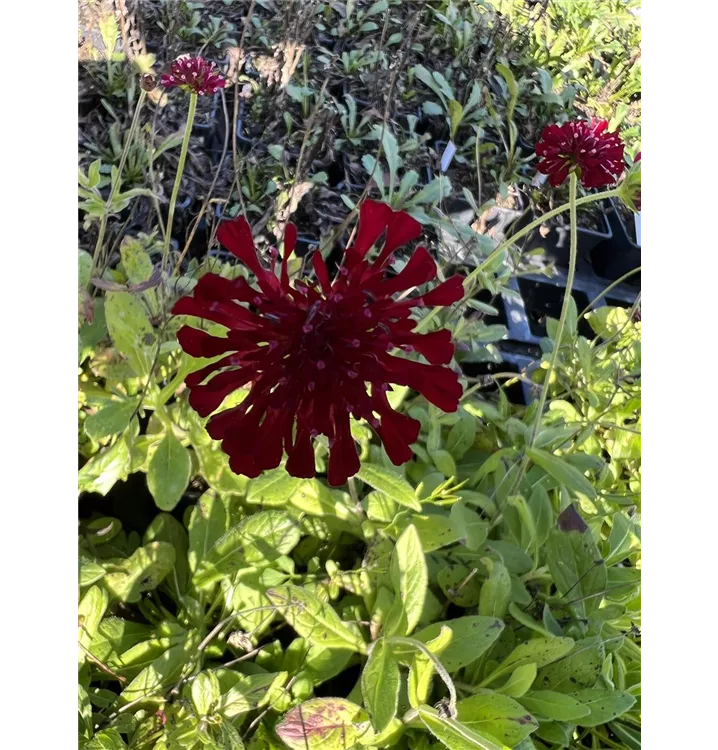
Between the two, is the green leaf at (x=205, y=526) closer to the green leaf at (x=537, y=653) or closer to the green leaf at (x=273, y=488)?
the green leaf at (x=273, y=488)

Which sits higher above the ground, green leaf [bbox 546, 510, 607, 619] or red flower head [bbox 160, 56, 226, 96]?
red flower head [bbox 160, 56, 226, 96]

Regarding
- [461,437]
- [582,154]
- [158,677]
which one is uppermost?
[582,154]

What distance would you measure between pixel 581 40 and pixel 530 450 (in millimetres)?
868

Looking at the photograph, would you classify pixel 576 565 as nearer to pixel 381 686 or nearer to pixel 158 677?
pixel 381 686

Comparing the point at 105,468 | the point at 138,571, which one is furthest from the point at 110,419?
the point at 138,571

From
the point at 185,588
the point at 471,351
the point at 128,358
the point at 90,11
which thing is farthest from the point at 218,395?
the point at 90,11

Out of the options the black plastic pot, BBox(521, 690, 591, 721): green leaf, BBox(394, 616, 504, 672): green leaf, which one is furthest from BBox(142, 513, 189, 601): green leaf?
the black plastic pot

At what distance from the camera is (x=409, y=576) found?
52cm

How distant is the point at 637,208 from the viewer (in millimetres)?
463

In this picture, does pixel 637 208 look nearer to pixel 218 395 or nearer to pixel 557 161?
pixel 557 161

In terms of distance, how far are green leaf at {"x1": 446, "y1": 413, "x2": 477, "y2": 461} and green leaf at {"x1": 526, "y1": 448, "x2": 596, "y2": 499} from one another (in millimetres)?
139

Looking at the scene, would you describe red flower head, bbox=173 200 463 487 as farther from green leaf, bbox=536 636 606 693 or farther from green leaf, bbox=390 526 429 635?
green leaf, bbox=536 636 606 693

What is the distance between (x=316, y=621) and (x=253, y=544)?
9cm

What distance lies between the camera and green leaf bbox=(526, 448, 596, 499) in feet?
1.82
